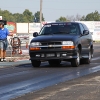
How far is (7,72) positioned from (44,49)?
8.00 ft

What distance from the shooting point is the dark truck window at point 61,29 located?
20.0m

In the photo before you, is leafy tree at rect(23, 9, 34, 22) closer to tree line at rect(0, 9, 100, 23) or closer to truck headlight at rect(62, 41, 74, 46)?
tree line at rect(0, 9, 100, 23)

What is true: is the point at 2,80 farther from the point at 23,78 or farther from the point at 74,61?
the point at 74,61

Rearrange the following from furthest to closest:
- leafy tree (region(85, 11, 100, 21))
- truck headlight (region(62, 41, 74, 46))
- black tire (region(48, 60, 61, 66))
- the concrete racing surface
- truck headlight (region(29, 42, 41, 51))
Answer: leafy tree (region(85, 11, 100, 21)) → black tire (region(48, 60, 61, 66)) → truck headlight (region(29, 42, 41, 51)) → truck headlight (region(62, 41, 74, 46)) → the concrete racing surface

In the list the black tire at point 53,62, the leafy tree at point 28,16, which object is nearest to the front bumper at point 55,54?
the black tire at point 53,62

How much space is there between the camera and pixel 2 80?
46.9ft

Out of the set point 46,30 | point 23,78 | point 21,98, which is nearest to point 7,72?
point 23,78

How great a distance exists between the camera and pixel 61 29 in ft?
66.0

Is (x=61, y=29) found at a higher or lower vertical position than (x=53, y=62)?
higher

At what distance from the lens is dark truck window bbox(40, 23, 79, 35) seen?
20.0 metres

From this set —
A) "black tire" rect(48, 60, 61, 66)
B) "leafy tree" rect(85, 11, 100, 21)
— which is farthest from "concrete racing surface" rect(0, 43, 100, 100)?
"leafy tree" rect(85, 11, 100, 21)

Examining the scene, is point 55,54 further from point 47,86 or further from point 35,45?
point 47,86

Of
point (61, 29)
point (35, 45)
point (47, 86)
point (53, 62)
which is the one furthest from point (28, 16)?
point (47, 86)

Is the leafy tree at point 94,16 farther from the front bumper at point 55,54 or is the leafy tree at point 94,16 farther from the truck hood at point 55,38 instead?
the front bumper at point 55,54
